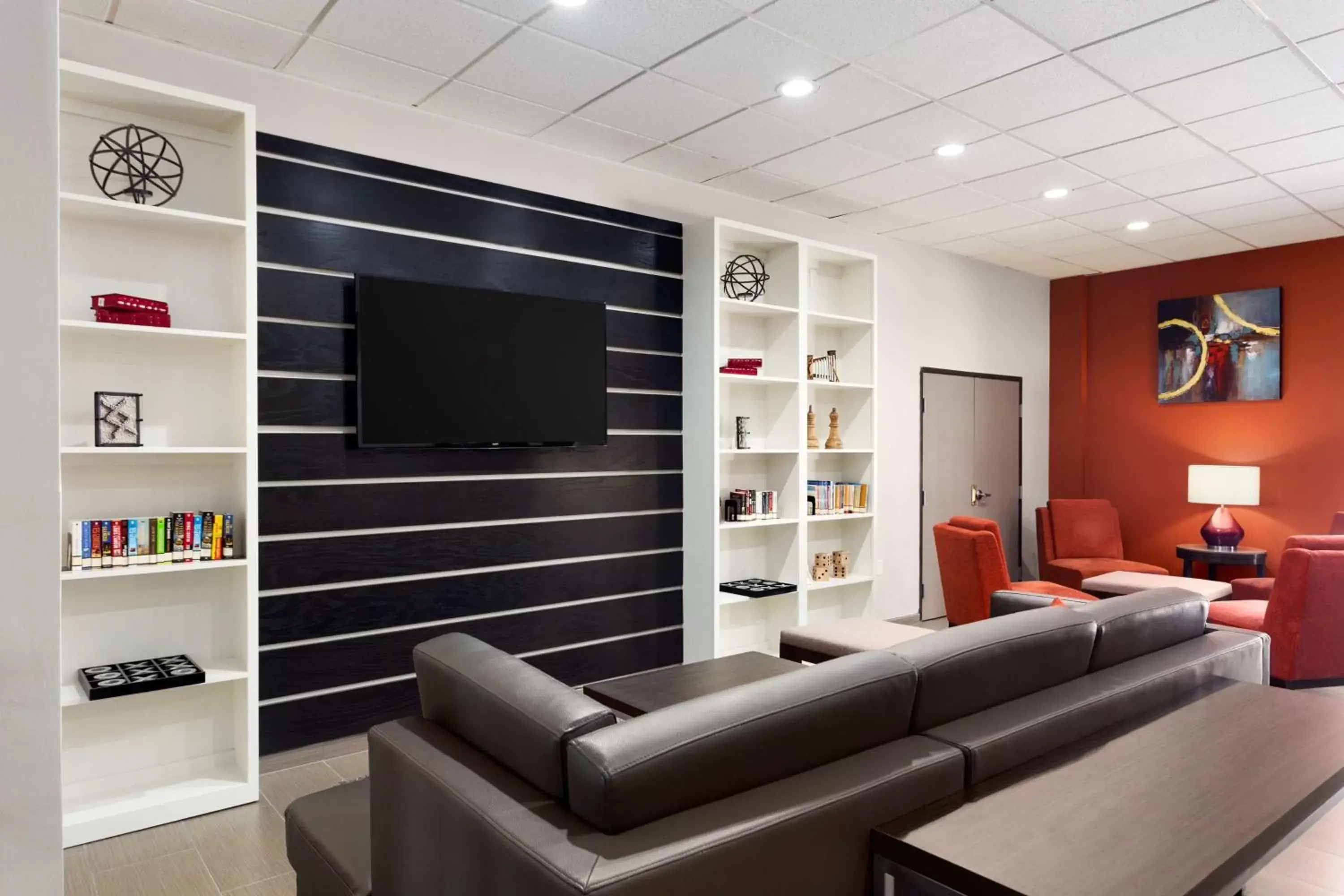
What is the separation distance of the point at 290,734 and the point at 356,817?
1661 millimetres

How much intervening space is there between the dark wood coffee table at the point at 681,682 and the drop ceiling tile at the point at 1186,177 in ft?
11.6

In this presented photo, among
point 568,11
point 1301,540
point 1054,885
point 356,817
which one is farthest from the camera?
point 1301,540

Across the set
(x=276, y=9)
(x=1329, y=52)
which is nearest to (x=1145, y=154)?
(x=1329, y=52)

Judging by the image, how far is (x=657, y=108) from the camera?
380cm

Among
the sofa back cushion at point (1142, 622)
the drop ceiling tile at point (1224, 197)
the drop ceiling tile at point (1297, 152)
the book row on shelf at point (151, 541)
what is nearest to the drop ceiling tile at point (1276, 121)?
the drop ceiling tile at point (1297, 152)

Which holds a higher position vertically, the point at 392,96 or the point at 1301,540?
the point at 392,96

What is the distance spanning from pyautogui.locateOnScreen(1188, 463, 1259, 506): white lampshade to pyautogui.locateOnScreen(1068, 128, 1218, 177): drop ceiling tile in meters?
2.71

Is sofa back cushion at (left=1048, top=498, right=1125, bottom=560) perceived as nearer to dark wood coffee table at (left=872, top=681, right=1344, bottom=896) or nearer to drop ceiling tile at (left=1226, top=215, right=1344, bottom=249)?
drop ceiling tile at (left=1226, top=215, right=1344, bottom=249)

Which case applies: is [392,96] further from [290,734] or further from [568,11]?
[290,734]

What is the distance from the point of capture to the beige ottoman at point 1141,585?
4.90 meters

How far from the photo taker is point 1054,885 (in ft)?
4.24

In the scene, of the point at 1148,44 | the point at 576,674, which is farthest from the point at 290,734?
the point at 1148,44

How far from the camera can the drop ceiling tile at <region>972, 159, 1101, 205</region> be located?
4.60m

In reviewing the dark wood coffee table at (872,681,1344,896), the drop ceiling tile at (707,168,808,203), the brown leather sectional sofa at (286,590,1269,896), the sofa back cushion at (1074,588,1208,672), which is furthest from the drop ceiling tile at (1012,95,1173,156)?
the dark wood coffee table at (872,681,1344,896)
